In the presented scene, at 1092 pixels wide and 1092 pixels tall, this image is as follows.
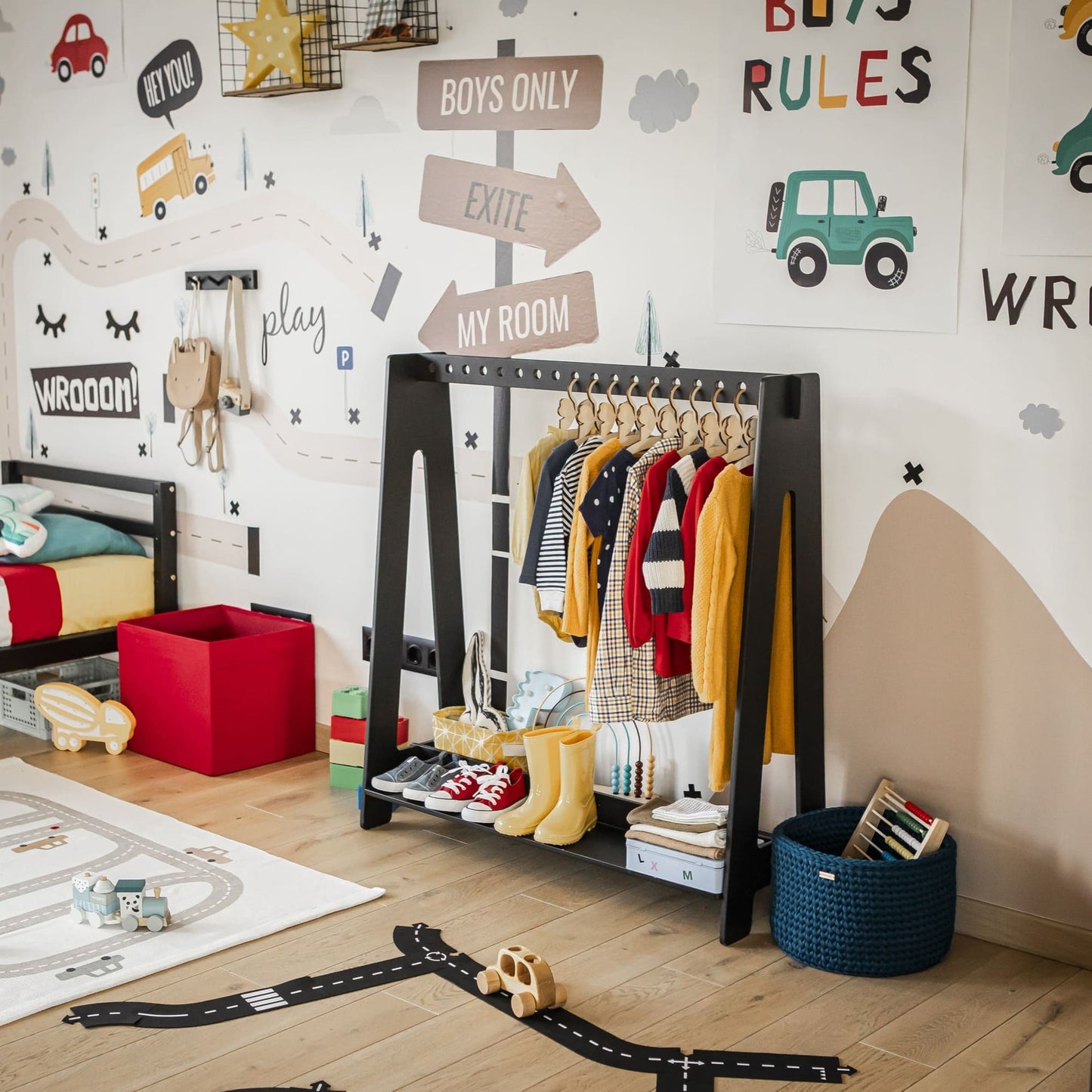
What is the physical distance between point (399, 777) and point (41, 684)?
1513 millimetres

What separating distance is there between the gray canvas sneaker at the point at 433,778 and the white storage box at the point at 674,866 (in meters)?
0.56

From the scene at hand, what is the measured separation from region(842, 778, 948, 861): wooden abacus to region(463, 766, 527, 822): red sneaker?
28.6 inches

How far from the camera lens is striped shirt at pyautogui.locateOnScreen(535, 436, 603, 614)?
2830 millimetres

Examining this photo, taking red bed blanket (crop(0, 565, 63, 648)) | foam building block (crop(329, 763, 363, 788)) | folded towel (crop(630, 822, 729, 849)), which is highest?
red bed blanket (crop(0, 565, 63, 648))

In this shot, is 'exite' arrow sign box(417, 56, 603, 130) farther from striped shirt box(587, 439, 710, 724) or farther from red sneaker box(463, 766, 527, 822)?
red sneaker box(463, 766, 527, 822)

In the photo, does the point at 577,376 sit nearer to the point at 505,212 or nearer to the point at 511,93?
the point at 505,212

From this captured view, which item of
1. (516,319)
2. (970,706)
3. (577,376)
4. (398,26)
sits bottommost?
(970,706)

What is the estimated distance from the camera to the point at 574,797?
2893 mm

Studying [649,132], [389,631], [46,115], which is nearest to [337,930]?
[389,631]

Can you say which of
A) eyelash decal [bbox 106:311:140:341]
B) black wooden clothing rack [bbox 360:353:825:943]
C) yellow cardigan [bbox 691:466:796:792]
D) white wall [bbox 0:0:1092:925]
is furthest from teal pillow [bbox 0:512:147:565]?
yellow cardigan [bbox 691:466:796:792]

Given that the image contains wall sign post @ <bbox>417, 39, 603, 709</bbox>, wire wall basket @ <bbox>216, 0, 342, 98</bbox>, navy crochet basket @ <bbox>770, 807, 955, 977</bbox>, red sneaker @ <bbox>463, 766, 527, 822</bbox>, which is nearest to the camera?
navy crochet basket @ <bbox>770, 807, 955, 977</bbox>

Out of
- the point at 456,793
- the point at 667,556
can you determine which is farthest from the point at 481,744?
the point at 667,556

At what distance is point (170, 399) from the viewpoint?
4.02m

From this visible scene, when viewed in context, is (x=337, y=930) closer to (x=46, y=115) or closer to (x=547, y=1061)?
(x=547, y=1061)
